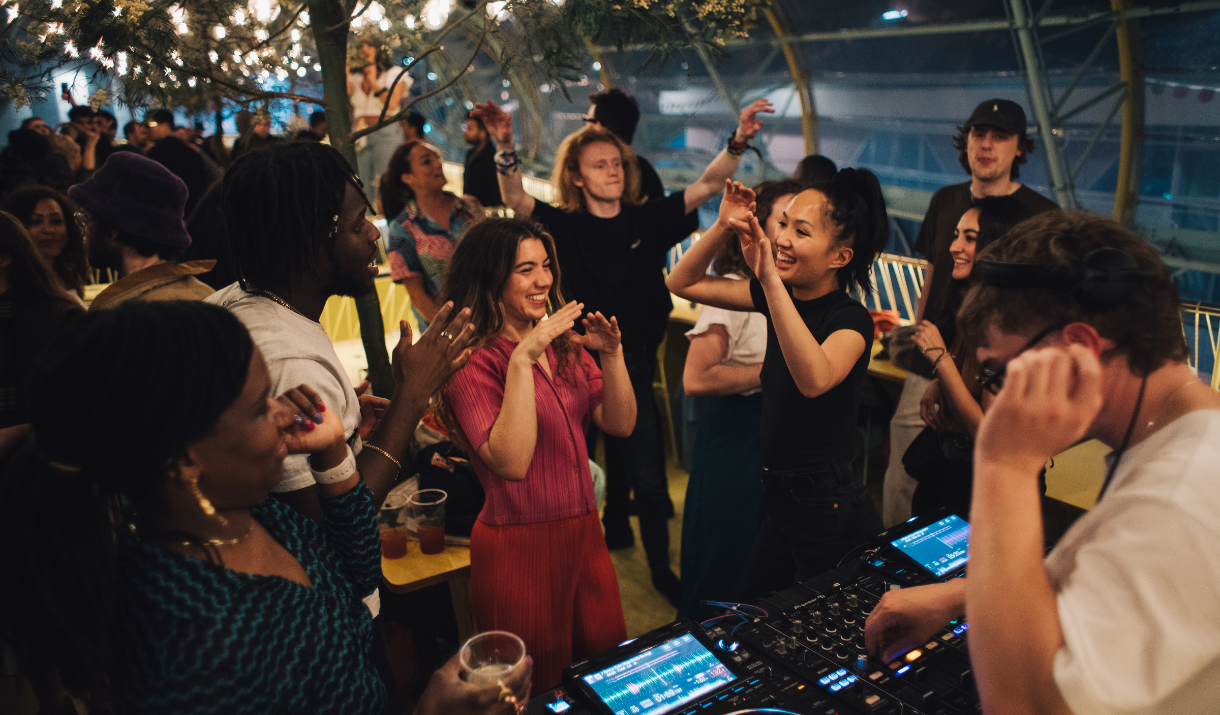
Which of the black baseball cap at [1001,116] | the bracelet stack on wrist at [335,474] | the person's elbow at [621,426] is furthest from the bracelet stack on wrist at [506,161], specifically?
the bracelet stack on wrist at [335,474]

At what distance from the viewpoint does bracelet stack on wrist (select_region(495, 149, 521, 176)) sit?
296 centimetres

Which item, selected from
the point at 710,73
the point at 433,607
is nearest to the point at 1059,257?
the point at 433,607

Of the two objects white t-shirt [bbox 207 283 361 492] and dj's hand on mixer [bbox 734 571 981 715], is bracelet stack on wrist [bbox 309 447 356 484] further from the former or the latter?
dj's hand on mixer [bbox 734 571 981 715]

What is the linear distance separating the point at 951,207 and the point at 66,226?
3326mm

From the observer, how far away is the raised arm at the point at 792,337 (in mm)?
1723

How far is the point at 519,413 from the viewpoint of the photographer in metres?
1.72

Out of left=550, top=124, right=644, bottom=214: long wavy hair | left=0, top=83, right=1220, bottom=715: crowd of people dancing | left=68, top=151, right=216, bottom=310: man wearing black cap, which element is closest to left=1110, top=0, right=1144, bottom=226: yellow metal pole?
left=0, top=83, right=1220, bottom=715: crowd of people dancing

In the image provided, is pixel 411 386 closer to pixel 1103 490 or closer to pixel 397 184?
pixel 1103 490

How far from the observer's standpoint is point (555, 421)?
1.88m

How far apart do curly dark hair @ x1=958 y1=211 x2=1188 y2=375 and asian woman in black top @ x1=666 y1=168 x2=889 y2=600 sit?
79 centimetres

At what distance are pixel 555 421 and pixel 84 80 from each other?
5.21 feet

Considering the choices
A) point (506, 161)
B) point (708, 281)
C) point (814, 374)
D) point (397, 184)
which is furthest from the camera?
point (397, 184)

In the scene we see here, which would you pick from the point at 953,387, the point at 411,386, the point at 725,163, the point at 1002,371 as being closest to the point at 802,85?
the point at 725,163

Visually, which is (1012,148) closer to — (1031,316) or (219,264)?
(1031,316)
